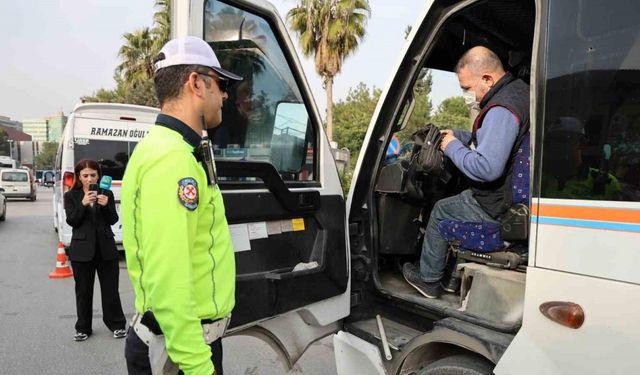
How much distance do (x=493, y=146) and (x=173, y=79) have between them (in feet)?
4.82

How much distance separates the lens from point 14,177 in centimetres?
2356

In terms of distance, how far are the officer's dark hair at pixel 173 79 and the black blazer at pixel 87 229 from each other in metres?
3.62

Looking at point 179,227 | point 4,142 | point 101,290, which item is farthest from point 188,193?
point 4,142

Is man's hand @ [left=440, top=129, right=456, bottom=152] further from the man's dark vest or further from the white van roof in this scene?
the white van roof

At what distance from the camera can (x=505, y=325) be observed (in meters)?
1.96

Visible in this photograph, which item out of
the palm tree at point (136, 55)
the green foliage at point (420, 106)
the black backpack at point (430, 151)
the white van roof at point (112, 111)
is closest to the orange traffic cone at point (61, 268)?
the white van roof at point (112, 111)

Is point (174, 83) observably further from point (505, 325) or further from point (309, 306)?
point (505, 325)

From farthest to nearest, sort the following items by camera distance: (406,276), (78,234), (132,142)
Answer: (132,142)
(78,234)
(406,276)

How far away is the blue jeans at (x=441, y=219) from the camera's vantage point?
8.09ft

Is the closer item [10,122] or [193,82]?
[193,82]

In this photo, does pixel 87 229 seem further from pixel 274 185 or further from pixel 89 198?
pixel 274 185

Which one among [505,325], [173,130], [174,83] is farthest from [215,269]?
[505,325]

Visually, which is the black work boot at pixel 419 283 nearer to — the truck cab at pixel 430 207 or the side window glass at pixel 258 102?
the truck cab at pixel 430 207

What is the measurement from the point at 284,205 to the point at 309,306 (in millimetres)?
567
